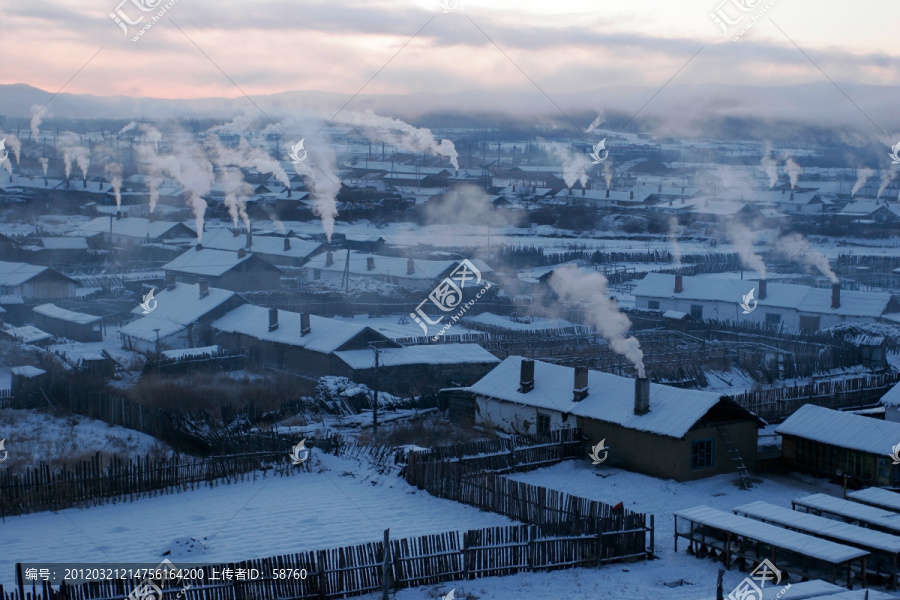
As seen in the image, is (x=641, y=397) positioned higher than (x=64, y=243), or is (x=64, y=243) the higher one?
(x=64, y=243)

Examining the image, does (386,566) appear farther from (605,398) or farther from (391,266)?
(391,266)

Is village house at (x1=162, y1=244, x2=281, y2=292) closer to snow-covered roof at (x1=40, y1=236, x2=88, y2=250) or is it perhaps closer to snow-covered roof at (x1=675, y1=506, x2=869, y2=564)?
snow-covered roof at (x1=40, y1=236, x2=88, y2=250)

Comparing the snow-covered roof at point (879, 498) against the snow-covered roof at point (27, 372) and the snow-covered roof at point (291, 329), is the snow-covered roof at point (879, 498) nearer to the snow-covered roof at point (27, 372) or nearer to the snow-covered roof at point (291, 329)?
the snow-covered roof at point (291, 329)

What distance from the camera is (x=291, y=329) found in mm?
34781

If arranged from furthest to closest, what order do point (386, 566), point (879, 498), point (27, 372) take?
point (27, 372) → point (879, 498) → point (386, 566)

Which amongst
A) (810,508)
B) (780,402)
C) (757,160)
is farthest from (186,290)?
(757,160)

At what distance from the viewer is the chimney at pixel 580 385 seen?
23406 mm

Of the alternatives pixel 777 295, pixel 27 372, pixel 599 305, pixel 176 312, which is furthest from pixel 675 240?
pixel 27 372

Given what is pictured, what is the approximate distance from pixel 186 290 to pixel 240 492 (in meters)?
23.6

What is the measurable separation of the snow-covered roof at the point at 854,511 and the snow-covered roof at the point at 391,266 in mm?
36061

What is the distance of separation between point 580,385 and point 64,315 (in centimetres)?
2596

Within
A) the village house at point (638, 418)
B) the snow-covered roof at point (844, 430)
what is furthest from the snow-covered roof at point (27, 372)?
the snow-covered roof at point (844, 430)

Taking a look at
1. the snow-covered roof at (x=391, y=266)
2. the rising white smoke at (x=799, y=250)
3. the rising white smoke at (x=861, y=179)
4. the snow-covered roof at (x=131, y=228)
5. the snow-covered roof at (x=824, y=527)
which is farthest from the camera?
the rising white smoke at (x=861, y=179)

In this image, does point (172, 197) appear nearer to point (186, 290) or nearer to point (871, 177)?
point (186, 290)
